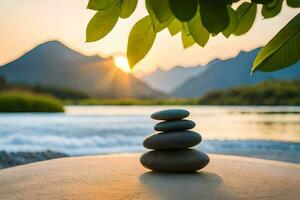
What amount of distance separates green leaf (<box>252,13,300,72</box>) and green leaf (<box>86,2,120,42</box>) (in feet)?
0.72

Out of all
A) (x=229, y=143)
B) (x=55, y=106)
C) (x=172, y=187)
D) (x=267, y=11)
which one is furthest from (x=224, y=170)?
(x=55, y=106)

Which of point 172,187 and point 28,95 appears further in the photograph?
point 28,95

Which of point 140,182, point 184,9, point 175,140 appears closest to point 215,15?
point 184,9

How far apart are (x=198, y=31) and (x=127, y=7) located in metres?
0.11

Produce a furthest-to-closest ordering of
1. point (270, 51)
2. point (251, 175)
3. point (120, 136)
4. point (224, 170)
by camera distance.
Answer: point (120, 136)
point (224, 170)
point (251, 175)
point (270, 51)

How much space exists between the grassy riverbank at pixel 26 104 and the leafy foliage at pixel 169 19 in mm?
20401

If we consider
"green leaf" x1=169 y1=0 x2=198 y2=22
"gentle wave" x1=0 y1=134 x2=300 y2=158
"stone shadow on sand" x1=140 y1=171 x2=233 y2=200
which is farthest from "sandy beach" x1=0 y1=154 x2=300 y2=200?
"gentle wave" x1=0 y1=134 x2=300 y2=158

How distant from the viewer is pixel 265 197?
9.30ft

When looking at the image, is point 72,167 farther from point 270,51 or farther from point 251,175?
point 270,51

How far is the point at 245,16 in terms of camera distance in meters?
0.69

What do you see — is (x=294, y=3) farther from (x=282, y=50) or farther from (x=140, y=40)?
(x=140, y=40)

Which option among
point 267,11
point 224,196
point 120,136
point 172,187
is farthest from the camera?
point 120,136

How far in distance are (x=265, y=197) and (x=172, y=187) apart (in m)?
0.66

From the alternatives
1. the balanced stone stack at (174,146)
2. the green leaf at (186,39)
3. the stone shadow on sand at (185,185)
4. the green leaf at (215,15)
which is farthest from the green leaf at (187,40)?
the balanced stone stack at (174,146)
